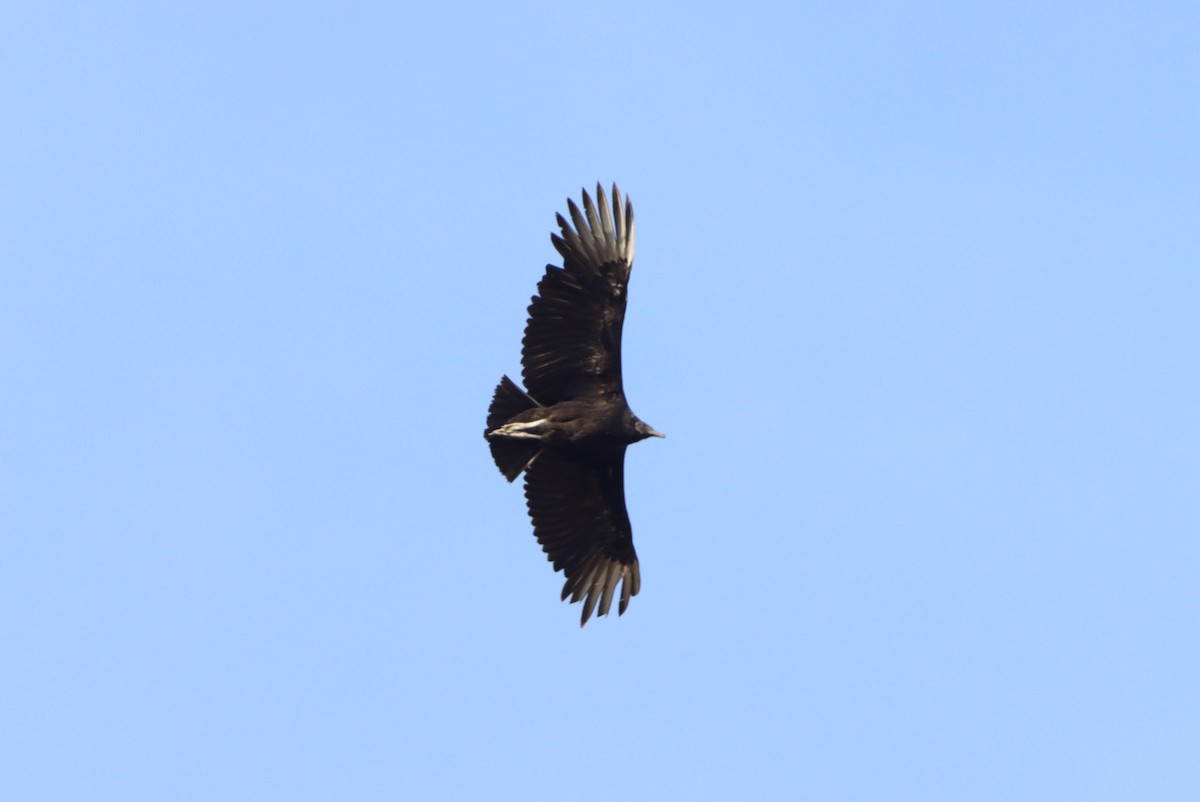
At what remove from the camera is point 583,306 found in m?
19.2

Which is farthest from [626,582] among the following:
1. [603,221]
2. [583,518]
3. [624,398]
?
[603,221]

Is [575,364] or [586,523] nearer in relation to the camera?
[575,364]

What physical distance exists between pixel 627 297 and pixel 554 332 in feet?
2.66

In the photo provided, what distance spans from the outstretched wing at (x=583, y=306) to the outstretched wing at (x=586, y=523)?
989mm

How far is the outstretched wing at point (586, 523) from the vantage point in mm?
20109

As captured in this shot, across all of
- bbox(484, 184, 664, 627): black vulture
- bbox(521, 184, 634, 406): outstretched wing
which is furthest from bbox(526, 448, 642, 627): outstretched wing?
bbox(521, 184, 634, 406): outstretched wing

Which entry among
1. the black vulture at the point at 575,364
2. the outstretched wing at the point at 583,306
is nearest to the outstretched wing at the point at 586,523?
the black vulture at the point at 575,364

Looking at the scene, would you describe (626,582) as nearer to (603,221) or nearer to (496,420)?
(496,420)

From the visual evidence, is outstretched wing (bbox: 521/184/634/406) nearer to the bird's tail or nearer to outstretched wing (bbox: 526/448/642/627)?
the bird's tail

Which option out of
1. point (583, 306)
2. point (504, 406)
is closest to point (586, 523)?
point (504, 406)

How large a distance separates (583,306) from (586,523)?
103 inches

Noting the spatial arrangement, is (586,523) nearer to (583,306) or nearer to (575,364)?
(575,364)

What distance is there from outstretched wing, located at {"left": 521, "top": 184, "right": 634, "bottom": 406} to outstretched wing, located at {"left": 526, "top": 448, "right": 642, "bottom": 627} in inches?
38.9

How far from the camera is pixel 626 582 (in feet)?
68.1
